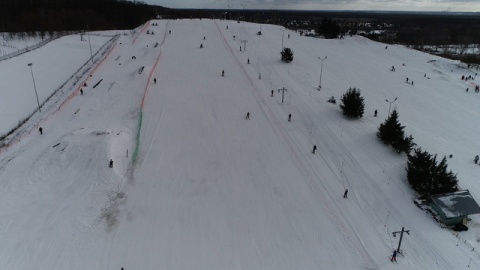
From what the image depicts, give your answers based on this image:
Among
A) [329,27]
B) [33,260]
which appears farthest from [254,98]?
[329,27]

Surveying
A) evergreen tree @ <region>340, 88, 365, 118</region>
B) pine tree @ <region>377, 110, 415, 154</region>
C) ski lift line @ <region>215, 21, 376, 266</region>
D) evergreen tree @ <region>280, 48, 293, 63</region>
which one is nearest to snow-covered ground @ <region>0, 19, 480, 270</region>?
ski lift line @ <region>215, 21, 376, 266</region>

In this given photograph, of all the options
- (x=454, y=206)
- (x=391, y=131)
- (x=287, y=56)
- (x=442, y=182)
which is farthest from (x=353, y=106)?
(x=287, y=56)

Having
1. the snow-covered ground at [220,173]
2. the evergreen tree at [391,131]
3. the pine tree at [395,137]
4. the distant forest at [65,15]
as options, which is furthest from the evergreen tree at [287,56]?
the distant forest at [65,15]

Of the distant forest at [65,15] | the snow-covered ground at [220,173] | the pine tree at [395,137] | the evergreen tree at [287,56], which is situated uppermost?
the distant forest at [65,15]

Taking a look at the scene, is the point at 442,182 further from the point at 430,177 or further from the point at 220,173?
the point at 220,173

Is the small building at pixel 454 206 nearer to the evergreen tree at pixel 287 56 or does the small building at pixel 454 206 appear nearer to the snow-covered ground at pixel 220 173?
→ the snow-covered ground at pixel 220 173

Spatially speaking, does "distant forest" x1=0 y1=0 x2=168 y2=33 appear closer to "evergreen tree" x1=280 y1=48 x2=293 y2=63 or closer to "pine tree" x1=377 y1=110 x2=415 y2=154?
"evergreen tree" x1=280 y1=48 x2=293 y2=63
